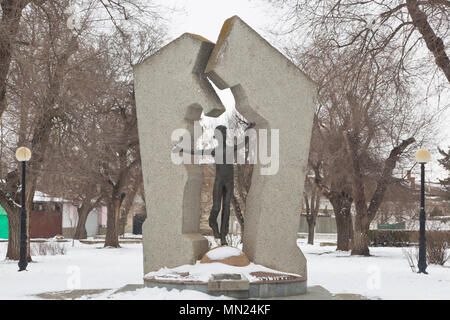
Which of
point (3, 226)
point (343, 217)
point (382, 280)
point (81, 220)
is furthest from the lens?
point (3, 226)

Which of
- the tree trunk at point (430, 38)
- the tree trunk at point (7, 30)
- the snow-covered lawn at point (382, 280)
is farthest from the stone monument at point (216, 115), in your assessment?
the tree trunk at point (430, 38)

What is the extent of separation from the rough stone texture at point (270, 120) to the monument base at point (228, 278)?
496mm

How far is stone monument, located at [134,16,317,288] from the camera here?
10.7 metres

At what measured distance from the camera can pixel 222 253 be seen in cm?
1032

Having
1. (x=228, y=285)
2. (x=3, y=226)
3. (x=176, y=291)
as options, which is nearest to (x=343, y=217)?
(x=228, y=285)

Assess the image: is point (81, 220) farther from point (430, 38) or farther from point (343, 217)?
point (430, 38)

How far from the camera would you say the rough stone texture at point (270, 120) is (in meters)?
10.7

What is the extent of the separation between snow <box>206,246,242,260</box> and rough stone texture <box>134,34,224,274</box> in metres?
0.44

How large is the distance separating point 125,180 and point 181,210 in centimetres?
1886

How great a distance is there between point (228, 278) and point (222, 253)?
774 mm

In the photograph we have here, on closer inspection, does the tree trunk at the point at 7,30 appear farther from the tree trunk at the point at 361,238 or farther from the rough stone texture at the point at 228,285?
the tree trunk at the point at 361,238

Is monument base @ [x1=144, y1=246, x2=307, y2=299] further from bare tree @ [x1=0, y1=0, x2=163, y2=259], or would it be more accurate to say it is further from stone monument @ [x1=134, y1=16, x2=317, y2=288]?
bare tree @ [x1=0, y1=0, x2=163, y2=259]

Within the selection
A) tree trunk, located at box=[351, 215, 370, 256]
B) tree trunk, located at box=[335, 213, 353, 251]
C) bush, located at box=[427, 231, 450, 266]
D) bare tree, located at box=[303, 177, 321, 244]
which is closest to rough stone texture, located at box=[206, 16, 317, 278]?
bush, located at box=[427, 231, 450, 266]
